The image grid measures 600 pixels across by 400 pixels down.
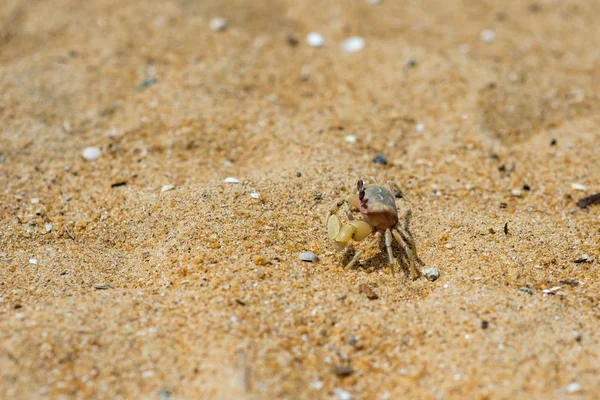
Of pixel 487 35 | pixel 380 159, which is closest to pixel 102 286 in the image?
pixel 380 159

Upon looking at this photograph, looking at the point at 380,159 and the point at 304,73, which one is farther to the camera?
the point at 304,73

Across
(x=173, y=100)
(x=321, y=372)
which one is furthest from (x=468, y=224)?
(x=173, y=100)

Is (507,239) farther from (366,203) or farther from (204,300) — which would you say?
(204,300)

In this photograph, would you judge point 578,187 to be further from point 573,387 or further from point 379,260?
point 573,387

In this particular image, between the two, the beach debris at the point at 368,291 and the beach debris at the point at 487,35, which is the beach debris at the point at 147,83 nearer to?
the beach debris at the point at 368,291

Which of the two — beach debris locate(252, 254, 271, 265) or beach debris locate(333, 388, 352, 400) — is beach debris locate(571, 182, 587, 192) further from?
beach debris locate(333, 388, 352, 400)
